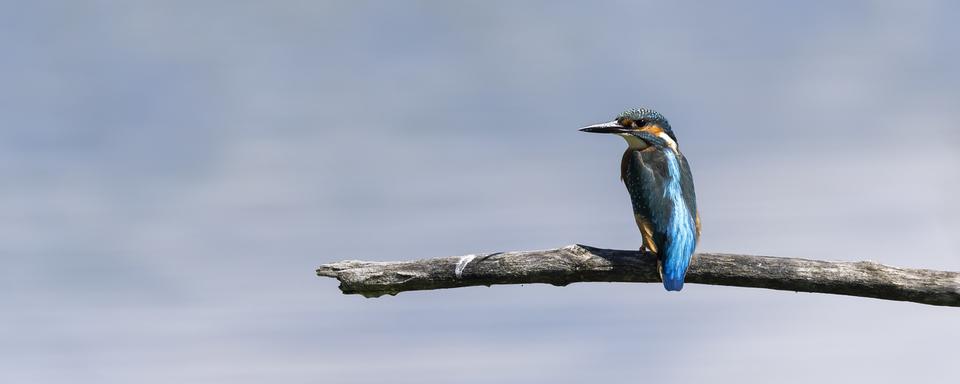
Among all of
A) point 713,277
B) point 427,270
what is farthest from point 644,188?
point 427,270

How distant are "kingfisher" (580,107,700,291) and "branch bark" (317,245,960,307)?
0.76 feet

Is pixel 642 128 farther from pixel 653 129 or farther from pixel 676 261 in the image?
pixel 676 261

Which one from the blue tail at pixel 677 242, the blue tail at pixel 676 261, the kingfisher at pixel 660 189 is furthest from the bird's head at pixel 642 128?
the blue tail at pixel 676 261

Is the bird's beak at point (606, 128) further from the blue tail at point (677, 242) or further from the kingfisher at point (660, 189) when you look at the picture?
the blue tail at point (677, 242)

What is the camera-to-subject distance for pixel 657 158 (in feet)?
26.2

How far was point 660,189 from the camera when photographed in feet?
25.1

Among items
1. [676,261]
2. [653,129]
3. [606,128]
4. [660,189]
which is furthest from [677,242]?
[606,128]

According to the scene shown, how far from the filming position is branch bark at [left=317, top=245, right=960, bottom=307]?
24.2ft

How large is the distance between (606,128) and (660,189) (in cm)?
116

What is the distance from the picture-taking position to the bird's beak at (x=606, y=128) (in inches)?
337

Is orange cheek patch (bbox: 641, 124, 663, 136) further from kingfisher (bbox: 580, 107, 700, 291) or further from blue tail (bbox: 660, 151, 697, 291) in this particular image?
blue tail (bbox: 660, 151, 697, 291)

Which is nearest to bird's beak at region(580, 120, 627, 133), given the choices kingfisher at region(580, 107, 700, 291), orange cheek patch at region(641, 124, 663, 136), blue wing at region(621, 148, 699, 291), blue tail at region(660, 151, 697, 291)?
kingfisher at region(580, 107, 700, 291)

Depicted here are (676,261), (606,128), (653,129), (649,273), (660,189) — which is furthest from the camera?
(606,128)

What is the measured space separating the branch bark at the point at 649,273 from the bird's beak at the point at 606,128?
1550 millimetres
